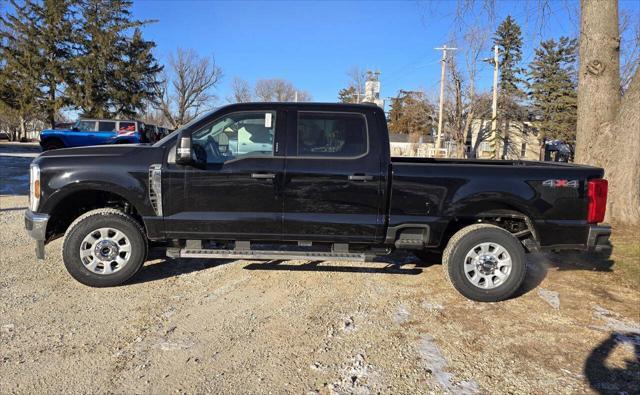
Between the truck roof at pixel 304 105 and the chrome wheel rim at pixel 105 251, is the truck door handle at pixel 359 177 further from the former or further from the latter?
the chrome wheel rim at pixel 105 251

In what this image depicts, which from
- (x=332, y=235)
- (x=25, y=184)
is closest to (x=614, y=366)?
(x=332, y=235)

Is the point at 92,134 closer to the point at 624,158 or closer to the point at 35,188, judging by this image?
the point at 35,188

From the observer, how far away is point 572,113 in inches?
1708

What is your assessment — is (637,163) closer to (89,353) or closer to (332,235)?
(332,235)

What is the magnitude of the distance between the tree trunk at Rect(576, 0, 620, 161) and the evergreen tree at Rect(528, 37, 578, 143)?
40557 millimetres

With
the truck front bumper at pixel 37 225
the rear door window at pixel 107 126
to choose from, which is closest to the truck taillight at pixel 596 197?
the truck front bumper at pixel 37 225

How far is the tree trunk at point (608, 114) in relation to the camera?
673 centimetres

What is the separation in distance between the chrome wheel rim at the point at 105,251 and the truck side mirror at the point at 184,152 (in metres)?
1.03

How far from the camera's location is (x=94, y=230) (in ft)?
14.8

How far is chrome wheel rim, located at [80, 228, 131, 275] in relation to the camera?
451 centimetres

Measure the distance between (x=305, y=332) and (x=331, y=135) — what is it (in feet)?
6.89

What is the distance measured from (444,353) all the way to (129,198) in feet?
11.2

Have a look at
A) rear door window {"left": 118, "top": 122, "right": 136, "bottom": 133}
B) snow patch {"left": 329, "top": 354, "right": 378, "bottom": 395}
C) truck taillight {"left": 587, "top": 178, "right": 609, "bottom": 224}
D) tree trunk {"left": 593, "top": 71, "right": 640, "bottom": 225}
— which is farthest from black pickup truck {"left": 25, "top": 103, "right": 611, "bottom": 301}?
rear door window {"left": 118, "top": 122, "right": 136, "bottom": 133}

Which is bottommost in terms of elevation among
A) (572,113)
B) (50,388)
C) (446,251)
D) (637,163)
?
(50,388)
